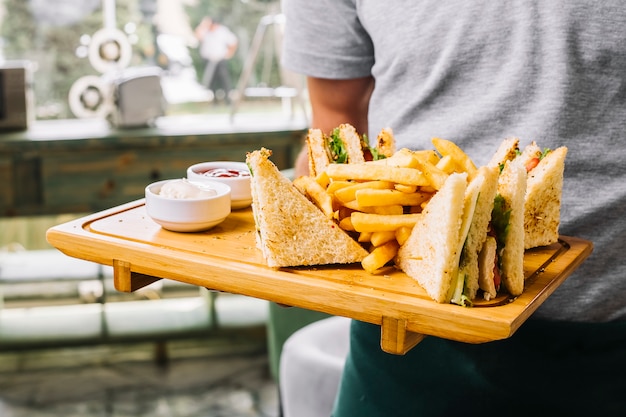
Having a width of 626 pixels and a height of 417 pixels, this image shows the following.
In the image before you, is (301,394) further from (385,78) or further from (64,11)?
(64,11)

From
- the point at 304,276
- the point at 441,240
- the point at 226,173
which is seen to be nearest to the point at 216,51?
the point at 226,173

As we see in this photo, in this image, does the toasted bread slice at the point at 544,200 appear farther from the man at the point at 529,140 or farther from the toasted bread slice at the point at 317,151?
the toasted bread slice at the point at 317,151

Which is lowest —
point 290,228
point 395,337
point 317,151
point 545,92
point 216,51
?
point 395,337

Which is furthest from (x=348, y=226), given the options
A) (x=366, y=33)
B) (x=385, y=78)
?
(x=366, y=33)

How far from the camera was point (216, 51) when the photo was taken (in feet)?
17.3

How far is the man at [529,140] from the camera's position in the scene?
5.06 ft

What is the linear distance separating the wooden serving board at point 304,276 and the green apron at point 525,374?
0.71ft

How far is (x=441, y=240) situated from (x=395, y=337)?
17 cm

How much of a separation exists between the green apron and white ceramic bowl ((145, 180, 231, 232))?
54 cm

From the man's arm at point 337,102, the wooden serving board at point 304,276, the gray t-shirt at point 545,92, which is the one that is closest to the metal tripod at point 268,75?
the man's arm at point 337,102

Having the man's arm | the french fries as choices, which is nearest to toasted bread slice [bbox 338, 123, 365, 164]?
the french fries

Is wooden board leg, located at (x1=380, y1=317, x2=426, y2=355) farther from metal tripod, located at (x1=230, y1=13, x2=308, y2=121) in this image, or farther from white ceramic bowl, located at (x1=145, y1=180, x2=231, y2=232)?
metal tripod, located at (x1=230, y1=13, x2=308, y2=121)

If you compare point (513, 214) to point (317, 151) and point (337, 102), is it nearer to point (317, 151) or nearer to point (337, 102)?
point (317, 151)

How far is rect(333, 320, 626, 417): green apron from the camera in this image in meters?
1.60
